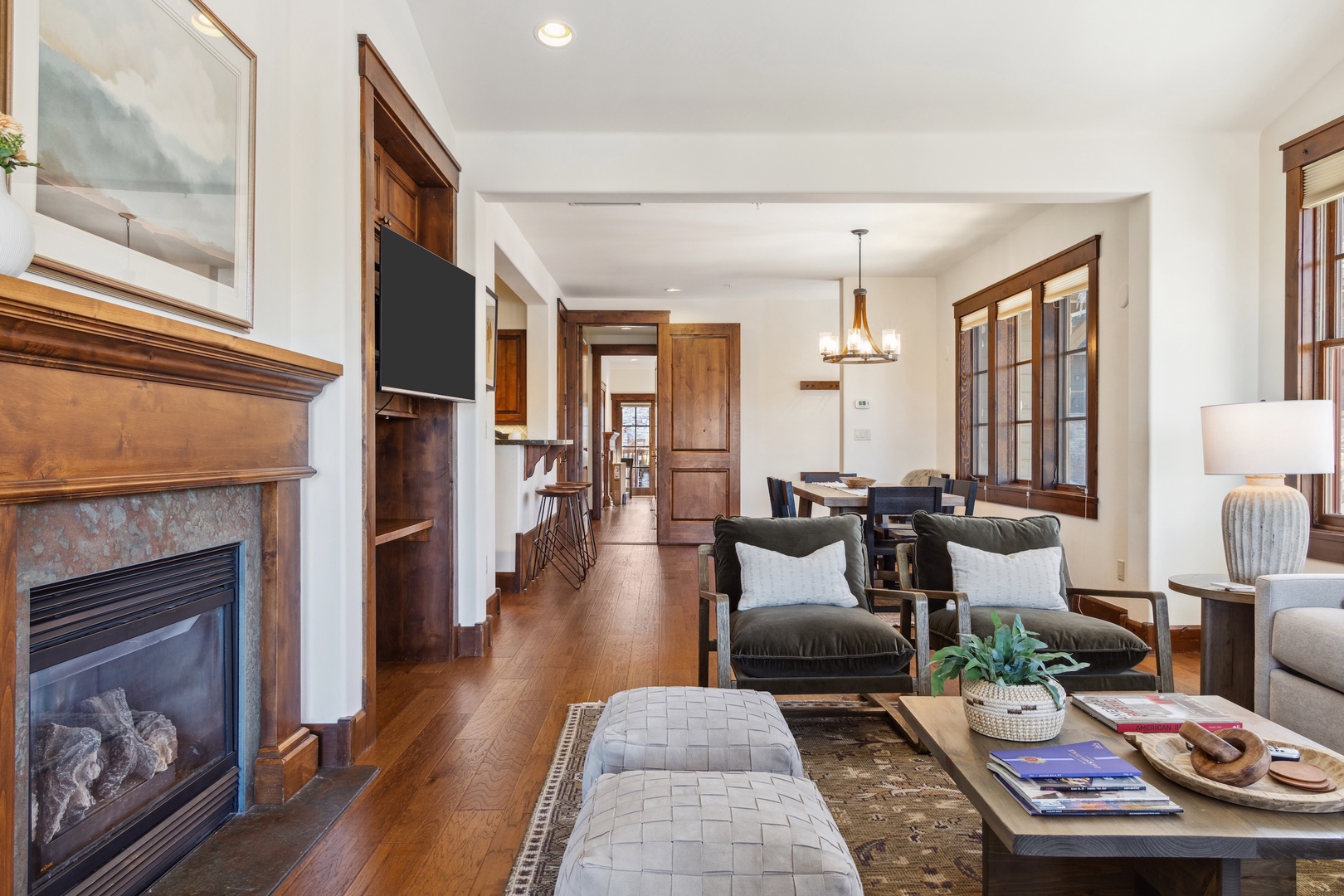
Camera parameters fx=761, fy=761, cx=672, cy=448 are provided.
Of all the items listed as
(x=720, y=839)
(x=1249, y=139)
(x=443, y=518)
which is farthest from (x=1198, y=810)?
(x=1249, y=139)

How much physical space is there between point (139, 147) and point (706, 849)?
1.90 m

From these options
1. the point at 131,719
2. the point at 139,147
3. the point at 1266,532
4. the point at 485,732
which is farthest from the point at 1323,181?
the point at 131,719

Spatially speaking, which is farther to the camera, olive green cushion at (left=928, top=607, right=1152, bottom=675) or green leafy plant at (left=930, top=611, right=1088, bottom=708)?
olive green cushion at (left=928, top=607, right=1152, bottom=675)

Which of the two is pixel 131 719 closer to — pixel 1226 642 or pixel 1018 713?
pixel 1018 713

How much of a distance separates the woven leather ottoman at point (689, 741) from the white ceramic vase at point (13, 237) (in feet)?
4.62

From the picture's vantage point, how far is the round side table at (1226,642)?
109 inches

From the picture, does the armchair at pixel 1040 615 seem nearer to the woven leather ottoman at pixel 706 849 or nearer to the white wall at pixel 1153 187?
the white wall at pixel 1153 187

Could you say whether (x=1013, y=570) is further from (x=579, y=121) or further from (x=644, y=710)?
(x=579, y=121)

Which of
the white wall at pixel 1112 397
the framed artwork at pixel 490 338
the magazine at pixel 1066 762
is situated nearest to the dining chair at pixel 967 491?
the white wall at pixel 1112 397

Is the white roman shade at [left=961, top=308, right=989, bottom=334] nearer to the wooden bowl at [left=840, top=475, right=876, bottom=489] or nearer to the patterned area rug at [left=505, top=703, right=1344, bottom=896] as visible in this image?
the wooden bowl at [left=840, top=475, right=876, bottom=489]

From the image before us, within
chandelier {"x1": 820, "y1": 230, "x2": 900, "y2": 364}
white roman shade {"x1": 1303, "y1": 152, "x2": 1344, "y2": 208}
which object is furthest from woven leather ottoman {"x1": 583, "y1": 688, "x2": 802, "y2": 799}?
chandelier {"x1": 820, "y1": 230, "x2": 900, "y2": 364}

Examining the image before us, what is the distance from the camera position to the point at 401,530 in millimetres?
3176

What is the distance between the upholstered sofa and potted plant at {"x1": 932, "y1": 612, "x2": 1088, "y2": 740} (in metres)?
1.15

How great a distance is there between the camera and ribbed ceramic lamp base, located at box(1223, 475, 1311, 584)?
2.82m
